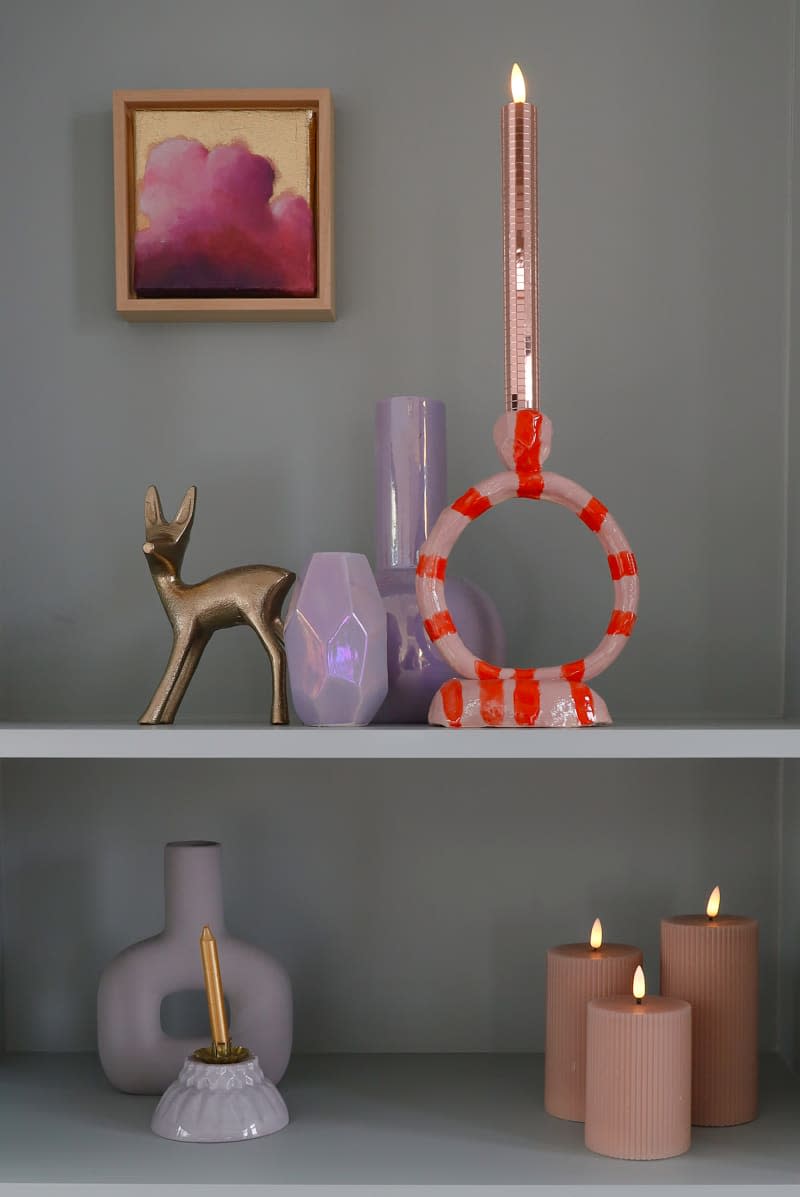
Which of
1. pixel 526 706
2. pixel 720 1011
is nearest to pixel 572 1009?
pixel 720 1011

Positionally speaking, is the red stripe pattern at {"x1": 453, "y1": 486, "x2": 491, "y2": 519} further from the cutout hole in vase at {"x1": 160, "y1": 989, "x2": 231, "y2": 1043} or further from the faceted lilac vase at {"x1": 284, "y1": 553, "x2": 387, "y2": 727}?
the cutout hole in vase at {"x1": 160, "y1": 989, "x2": 231, "y2": 1043}

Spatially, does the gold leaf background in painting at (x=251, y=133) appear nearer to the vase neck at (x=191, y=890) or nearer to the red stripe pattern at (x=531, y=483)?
the red stripe pattern at (x=531, y=483)

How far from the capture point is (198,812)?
3.68 feet

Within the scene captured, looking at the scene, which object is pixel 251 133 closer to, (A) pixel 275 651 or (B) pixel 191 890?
(A) pixel 275 651

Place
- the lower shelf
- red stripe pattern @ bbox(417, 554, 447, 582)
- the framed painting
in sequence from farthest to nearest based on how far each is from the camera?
the framed painting
red stripe pattern @ bbox(417, 554, 447, 582)
the lower shelf

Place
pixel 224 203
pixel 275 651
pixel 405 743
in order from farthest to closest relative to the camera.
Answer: pixel 224 203, pixel 275 651, pixel 405 743

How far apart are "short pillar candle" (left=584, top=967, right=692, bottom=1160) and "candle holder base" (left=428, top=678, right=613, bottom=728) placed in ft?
0.64

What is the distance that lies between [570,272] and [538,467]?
28cm

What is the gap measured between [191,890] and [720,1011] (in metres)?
0.40

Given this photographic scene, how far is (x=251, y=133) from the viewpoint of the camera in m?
1.10

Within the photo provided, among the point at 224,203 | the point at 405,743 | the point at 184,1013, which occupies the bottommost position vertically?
the point at 184,1013

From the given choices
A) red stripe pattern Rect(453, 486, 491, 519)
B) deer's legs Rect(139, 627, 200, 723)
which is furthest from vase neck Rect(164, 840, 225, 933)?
red stripe pattern Rect(453, 486, 491, 519)

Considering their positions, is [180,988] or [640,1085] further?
[180,988]

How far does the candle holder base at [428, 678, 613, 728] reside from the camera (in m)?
0.88
